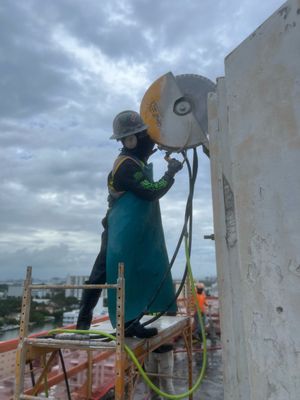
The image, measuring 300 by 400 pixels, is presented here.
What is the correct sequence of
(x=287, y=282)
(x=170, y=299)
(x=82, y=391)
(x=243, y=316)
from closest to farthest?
(x=287, y=282)
(x=243, y=316)
(x=170, y=299)
(x=82, y=391)

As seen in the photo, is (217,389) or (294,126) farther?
(217,389)

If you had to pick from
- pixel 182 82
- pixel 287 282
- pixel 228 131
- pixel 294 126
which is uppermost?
pixel 182 82

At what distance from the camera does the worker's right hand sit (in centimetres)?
279

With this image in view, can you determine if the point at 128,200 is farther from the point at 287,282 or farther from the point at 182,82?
the point at 287,282

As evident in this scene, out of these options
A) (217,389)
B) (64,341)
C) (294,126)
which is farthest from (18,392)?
(217,389)

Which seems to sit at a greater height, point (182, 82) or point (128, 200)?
point (182, 82)

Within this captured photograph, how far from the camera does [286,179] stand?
1.21 metres

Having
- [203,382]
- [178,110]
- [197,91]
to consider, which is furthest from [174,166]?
[203,382]

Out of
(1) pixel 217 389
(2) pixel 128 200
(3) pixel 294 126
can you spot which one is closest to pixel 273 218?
(3) pixel 294 126

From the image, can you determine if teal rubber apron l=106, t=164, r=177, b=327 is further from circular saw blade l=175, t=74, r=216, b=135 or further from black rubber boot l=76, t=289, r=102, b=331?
circular saw blade l=175, t=74, r=216, b=135

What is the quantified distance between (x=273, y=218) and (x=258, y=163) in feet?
0.75

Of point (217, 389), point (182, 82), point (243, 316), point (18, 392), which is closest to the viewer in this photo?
point (243, 316)

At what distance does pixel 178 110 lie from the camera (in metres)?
2.68

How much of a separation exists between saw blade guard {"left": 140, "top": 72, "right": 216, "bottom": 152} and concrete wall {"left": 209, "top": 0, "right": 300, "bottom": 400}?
1.11 m
